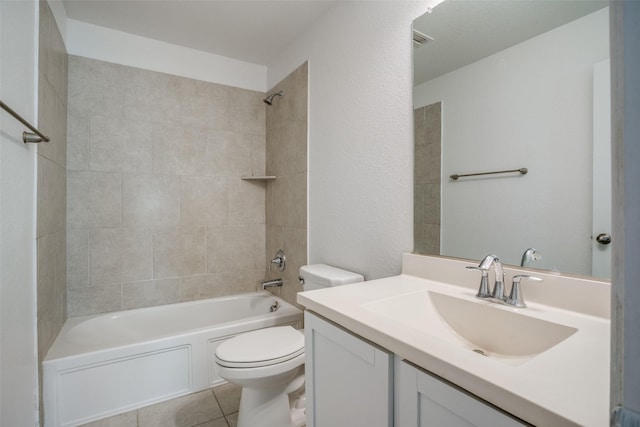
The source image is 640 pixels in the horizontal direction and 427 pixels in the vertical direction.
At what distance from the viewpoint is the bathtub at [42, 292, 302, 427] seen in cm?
165

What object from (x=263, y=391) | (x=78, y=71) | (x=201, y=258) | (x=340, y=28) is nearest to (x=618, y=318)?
(x=263, y=391)

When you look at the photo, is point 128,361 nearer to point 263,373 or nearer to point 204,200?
point 263,373

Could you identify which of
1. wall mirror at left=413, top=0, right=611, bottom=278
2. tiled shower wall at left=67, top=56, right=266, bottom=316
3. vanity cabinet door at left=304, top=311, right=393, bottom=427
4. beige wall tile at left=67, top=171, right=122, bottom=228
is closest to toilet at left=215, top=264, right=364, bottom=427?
vanity cabinet door at left=304, top=311, right=393, bottom=427

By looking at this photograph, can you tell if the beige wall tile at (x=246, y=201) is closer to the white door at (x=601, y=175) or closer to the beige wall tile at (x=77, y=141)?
the beige wall tile at (x=77, y=141)

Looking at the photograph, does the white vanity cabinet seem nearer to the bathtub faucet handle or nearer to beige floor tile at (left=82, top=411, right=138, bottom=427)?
beige floor tile at (left=82, top=411, right=138, bottom=427)

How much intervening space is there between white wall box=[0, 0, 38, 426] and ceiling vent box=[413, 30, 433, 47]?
154 centimetres

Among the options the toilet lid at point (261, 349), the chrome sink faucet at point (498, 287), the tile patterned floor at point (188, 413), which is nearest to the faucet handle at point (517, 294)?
the chrome sink faucet at point (498, 287)

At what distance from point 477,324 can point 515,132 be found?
0.66 metres

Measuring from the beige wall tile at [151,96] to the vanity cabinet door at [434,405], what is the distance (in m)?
2.48

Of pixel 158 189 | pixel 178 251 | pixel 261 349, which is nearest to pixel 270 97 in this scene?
pixel 158 189

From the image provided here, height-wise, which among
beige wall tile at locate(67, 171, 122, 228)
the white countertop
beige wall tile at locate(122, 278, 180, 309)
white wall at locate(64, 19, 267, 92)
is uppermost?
white wall at locate(64, 19, 267, 92)

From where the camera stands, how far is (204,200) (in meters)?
2.61

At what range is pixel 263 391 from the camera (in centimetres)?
156

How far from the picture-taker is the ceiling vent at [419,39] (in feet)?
4.44
